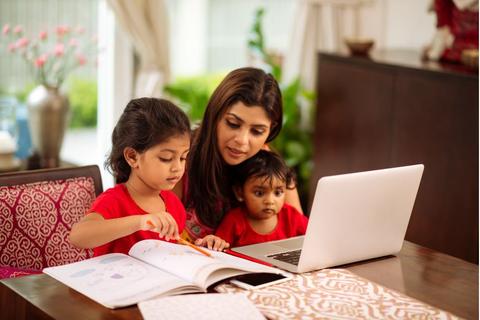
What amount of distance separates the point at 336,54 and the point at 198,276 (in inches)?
101

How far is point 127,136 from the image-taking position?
6.72 ft

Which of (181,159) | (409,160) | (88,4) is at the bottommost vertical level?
(409,160)

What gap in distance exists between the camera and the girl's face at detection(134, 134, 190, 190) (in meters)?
1.99

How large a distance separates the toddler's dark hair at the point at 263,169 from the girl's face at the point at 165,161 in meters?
0.40

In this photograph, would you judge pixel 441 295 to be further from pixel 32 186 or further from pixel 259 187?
pixel 32 186

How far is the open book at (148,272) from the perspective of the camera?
1.71 metres

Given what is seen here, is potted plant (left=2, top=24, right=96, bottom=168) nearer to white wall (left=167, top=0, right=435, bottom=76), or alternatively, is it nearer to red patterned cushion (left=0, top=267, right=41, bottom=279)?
red patterned cushion (left=0, top=267, right=41, bottom=279)

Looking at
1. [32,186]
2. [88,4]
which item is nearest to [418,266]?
[32,186]

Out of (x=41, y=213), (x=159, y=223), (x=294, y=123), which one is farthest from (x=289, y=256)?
(x=294, y=123)

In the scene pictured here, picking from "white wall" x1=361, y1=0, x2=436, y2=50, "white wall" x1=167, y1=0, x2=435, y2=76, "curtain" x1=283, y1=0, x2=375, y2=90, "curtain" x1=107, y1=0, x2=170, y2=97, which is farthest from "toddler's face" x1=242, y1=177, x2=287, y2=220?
"white wall" x1=167, y1=0, x2=435, y2=76

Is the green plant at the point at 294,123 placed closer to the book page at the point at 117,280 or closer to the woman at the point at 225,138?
the woman at the point at 225,138

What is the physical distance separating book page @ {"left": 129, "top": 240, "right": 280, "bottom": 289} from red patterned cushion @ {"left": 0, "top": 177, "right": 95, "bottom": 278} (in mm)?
496

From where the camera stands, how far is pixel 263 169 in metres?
2.37

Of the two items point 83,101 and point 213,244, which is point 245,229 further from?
point 83,101
